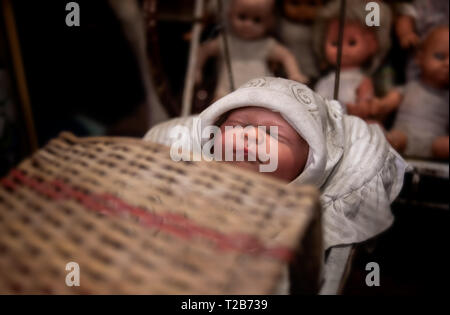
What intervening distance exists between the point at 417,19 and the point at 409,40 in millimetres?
128

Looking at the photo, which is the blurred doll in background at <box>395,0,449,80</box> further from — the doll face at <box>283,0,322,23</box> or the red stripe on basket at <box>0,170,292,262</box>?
the red stripe on basket at <box>0,170,292,262</box>

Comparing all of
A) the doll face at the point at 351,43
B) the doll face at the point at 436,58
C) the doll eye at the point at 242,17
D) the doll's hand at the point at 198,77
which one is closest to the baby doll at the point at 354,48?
the doll face at the point at 351,43

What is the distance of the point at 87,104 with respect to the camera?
5.04ft

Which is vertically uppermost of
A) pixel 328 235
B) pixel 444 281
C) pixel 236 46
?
pixel 236 46

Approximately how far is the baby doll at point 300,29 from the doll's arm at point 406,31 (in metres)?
0.27

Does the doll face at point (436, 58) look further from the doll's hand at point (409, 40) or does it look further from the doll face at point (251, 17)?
the doll face at point (251, 17)

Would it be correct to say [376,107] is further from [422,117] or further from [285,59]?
[285,59]

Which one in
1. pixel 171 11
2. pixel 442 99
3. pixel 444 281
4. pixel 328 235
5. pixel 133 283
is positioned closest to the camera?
pixel 133 283

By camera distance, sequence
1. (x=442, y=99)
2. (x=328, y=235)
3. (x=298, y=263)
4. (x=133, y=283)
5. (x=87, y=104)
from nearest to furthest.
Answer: (x=133, y=283), (x=298, y=263), (x=328, y=235), (x=442, y=99), (x=87, y=104)

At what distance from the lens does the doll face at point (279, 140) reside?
738mm

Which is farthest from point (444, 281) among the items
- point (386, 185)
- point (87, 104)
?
point (87, 104)

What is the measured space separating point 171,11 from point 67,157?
3.03 feet

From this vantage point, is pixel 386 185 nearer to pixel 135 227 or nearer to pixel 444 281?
pixel 444 281

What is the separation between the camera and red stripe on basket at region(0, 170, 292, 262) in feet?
1.41
